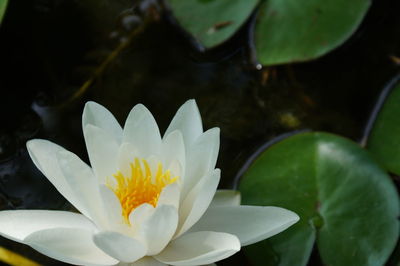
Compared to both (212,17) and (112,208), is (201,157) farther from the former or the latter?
(212,17)

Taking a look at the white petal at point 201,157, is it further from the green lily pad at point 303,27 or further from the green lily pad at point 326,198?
the green lily pad at point 303,27

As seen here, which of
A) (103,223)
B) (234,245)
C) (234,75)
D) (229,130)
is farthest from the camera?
(234,75)

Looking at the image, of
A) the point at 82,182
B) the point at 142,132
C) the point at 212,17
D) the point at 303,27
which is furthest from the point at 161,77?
the point at 82,182

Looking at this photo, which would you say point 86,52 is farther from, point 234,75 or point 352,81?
point 352,81

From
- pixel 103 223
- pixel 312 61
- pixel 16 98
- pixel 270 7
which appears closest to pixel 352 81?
pixel 312 61

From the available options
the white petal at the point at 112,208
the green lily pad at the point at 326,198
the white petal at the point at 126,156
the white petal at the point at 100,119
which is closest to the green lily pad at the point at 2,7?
the white petal at the point at 100,119

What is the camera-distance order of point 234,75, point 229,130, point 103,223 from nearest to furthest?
point 103,223
point 229,130
point 234,75
